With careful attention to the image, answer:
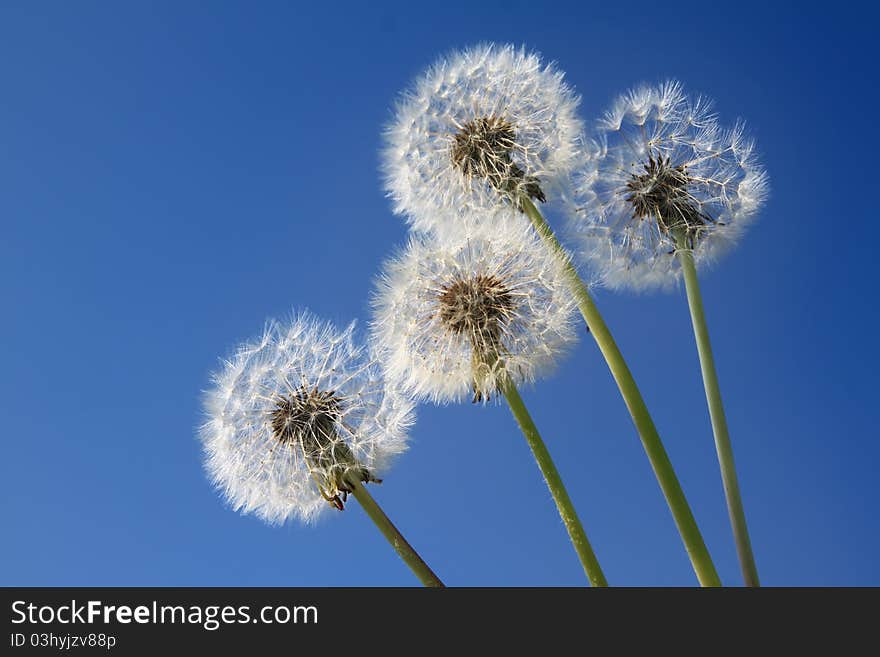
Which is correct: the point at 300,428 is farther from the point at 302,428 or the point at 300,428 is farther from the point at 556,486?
the point at 556,486

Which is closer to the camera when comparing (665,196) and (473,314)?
(473,314)

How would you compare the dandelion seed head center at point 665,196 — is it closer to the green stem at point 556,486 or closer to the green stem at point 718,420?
the green stem at point 718,420

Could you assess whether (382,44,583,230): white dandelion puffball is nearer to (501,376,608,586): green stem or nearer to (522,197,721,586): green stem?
(522,197,721,586): green stem

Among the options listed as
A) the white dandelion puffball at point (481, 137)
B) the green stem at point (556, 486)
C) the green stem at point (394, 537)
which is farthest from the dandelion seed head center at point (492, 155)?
the green stem at point (394, 537)

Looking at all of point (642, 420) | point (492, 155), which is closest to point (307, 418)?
point (642, 420)

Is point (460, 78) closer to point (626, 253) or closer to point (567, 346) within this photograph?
point (626, 253)
